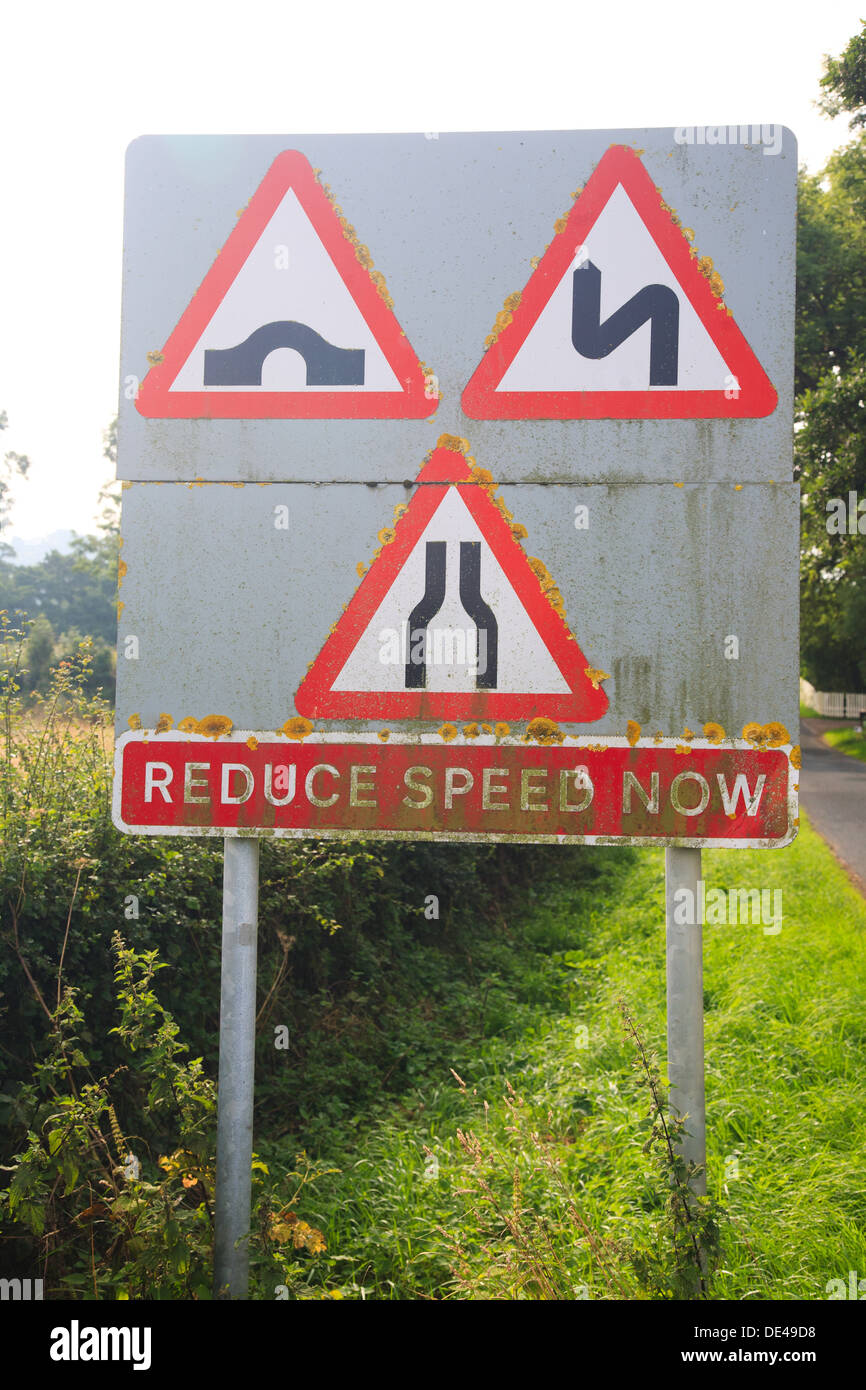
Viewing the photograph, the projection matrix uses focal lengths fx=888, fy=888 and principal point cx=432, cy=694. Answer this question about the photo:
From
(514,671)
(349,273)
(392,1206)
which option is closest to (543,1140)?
(392,1206)

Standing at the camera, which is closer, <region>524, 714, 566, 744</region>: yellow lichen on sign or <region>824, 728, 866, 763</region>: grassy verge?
<region>524, 714, 566, 744</region>: yellow lichen on sign

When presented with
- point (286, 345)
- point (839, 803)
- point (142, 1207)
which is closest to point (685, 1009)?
point (142, 1207)

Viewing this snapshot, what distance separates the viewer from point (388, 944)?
5.69 meters

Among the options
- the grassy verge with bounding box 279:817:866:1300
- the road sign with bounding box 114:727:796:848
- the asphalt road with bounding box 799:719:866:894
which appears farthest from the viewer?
the asphalt road with bounding box 799:719:866:894

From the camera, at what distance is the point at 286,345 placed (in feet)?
7.01

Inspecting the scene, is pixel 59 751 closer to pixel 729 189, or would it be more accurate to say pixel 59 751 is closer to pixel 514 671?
pixel 514 671

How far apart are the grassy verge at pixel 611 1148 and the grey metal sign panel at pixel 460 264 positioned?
6.01 ft

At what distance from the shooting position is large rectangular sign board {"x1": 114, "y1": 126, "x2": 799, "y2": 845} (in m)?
2.07

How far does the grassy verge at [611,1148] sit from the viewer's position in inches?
108

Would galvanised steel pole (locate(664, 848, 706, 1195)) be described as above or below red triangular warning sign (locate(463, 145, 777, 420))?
below

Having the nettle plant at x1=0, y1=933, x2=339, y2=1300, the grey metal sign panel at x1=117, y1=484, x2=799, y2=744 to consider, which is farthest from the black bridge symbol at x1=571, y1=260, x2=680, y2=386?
the nettle plant at x1=0, y1=933, x2=339, y2=1300

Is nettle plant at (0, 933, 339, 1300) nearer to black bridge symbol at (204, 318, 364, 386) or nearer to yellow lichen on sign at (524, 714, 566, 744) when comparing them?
yellow lichen on sign at (524, 714, 566, 744)

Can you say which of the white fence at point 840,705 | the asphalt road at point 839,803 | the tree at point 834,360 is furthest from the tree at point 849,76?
the white fence at point 840,705

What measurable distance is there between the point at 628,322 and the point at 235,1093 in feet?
6.71
